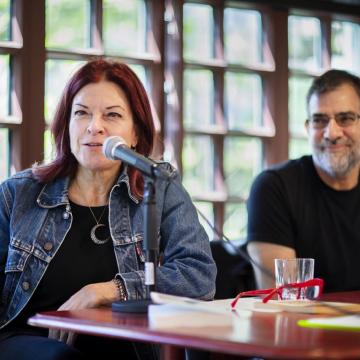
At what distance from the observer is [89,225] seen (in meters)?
2.57

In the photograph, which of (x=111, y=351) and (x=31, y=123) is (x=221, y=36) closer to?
(x=31, y=123)

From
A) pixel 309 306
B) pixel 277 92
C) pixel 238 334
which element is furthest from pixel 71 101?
pixel 277 92

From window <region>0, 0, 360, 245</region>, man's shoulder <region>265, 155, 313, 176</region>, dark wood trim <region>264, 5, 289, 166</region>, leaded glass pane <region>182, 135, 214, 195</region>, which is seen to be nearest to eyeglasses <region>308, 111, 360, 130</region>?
man's shoulder <region>265, 155, 313, 176</region>

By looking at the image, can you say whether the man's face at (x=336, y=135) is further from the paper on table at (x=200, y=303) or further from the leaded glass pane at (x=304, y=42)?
the leaded glass pane at (x=304, y=42)

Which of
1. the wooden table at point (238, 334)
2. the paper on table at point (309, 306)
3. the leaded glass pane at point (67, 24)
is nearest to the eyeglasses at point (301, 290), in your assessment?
the paper on table at point (309, 306)

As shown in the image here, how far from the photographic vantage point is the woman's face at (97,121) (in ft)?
8.51

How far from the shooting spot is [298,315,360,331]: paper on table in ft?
5.72

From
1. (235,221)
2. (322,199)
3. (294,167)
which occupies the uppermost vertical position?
(294,167)

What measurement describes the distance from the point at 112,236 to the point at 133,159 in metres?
0.61

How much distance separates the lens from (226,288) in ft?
11.6

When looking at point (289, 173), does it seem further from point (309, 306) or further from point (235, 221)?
point (235, 221)

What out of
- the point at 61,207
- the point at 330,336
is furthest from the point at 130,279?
the point at 330,336

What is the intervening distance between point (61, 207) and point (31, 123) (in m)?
1.54

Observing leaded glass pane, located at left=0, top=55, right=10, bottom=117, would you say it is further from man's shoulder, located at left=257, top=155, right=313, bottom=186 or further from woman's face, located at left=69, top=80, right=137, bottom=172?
woman's face, located at left=69, top=80, right=137, bottom=172
